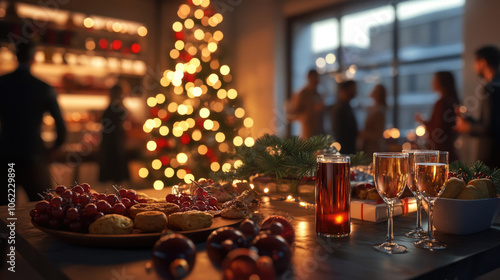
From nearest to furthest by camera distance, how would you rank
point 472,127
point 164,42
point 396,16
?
point 472,127
point 396,16
point 164,42

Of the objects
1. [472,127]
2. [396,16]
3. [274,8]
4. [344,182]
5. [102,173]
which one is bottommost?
[102,173]

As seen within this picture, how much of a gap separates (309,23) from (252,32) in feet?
2.75

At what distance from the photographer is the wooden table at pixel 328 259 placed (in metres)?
0.65

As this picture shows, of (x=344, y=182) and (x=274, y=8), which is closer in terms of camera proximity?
(x=344, y=182)

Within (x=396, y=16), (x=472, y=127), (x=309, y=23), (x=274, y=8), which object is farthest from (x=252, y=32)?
(x=472, y=127)

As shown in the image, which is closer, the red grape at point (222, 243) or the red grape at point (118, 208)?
the red grape at point (222, 243)

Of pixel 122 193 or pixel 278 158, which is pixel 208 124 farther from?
pixel 122 193

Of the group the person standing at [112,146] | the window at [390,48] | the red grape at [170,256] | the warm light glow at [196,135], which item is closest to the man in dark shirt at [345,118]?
the window at [390,48]

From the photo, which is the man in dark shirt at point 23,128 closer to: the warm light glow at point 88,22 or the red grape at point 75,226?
the red grape at point 75,226

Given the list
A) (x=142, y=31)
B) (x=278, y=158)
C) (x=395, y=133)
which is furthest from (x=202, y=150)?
(x=278, y=158)

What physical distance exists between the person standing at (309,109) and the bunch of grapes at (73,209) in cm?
373

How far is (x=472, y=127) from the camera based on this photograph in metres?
3.14

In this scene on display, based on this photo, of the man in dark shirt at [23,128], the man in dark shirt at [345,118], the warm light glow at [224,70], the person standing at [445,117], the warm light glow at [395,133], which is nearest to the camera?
the man in dark shirt at [23,128]

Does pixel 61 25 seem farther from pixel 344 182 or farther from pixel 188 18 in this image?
pixel 344 182
